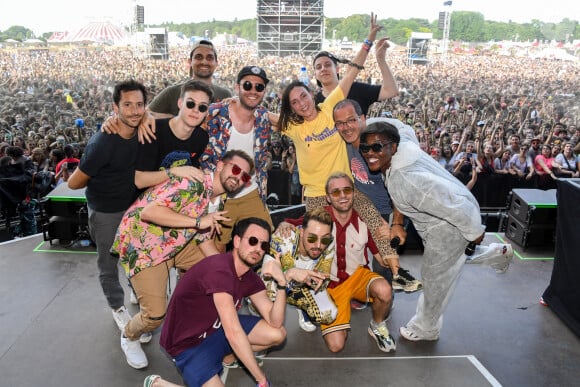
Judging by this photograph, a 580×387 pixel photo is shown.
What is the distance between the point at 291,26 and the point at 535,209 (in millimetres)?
16181

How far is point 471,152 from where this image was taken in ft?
25.0

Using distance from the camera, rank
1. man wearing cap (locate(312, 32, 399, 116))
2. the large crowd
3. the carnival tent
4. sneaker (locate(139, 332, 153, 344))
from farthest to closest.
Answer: the carnival tent
the large crowd
man wearing cap (locate(312, 32, 399, 116))
sneaker (locate(139, 332, 153, 344))

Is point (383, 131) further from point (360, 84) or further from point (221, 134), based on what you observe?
point (221, 134)

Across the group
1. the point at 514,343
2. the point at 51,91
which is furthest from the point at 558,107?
the point at 51,91

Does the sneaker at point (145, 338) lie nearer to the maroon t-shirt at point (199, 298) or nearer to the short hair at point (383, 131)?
the maroon t-shirt at point (199, 298)

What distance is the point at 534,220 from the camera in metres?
4.94

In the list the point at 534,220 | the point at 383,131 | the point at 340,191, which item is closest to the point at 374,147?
the point at 383,131

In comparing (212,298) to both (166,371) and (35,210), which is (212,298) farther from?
(35,210)

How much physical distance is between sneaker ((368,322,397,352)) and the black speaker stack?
8.76 feet

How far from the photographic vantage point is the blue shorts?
2377 millimetres

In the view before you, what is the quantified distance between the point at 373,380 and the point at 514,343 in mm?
1249

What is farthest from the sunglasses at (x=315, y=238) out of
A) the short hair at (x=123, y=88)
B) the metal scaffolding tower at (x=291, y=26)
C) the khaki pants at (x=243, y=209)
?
the metal scaffolding tower at (x=291, y=26)

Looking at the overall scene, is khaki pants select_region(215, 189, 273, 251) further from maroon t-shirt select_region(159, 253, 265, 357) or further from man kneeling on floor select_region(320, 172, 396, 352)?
maroon t-shirt select_region(159, 253, 265, 357)

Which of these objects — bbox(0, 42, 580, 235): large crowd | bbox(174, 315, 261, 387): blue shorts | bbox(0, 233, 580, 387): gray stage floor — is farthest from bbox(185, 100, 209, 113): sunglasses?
bbox(0, 42, 580, 235): large crowd
